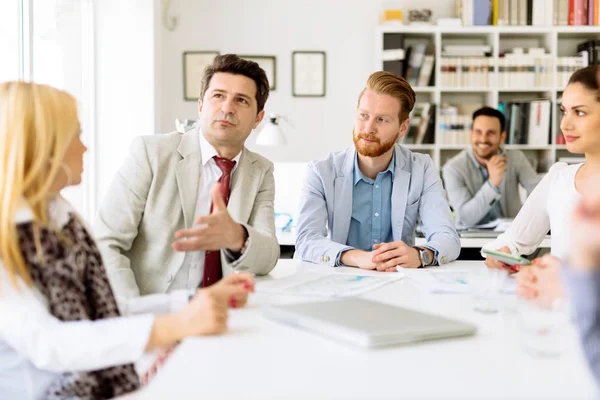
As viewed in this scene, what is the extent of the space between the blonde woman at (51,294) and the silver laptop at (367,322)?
15 cm

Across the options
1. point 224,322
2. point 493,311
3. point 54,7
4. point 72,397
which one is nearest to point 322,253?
point 493,311

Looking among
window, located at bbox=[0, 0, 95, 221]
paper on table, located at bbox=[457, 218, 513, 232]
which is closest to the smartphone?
window, located at bbox=[0, 0, 95, 221]

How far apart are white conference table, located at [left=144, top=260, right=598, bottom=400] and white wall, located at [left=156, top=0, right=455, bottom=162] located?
443 centimetres

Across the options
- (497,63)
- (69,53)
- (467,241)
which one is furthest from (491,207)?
(69,53)

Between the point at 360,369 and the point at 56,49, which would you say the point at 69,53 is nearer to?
the point at 56,49

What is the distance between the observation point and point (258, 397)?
0.94m

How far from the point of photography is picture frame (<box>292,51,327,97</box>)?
18.3 feet

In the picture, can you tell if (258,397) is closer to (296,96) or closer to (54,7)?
(54,7)

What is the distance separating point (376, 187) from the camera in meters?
2.66

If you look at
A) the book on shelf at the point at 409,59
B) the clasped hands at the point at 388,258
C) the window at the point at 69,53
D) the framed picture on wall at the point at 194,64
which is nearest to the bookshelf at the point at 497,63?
the book on shelf at the point at 409,59

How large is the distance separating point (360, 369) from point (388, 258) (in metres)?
1.09

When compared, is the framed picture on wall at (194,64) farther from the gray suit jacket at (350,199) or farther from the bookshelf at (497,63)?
the gray suit jacket at (350,199)

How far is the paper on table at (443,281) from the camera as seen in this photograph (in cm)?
172

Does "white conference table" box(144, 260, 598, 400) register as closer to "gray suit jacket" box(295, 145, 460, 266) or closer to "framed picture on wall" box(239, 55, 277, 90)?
"gray suit jacket" box(295, 145, 460, 266)
